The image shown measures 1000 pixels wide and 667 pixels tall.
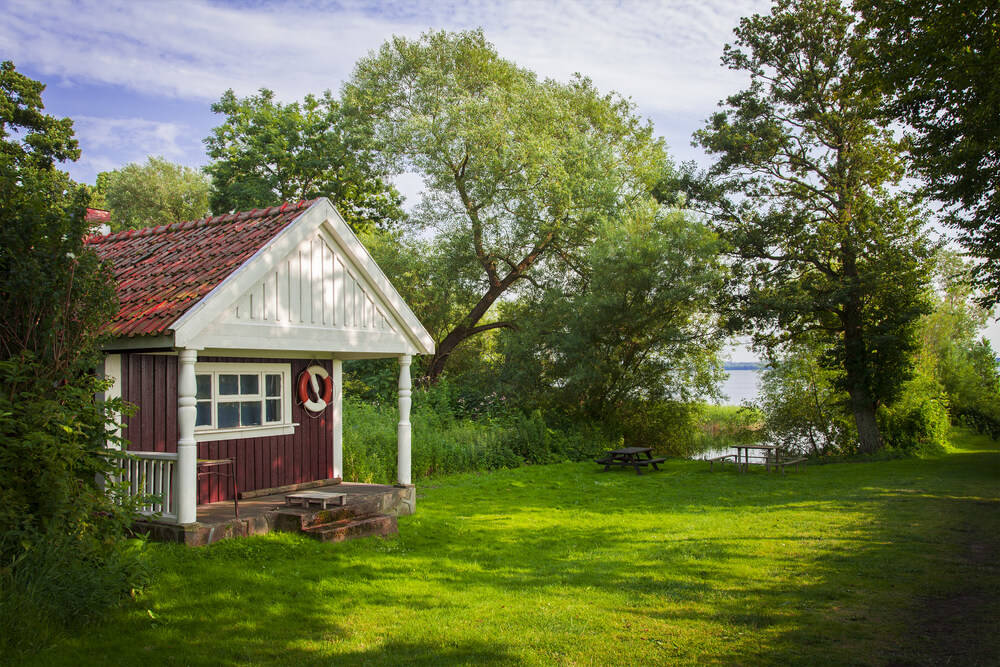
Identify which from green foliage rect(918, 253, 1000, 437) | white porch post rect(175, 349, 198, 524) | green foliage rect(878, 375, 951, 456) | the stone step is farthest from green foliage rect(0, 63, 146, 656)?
green foliage rect(918, 253, 1000, 437)

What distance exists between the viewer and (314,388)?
11383mm

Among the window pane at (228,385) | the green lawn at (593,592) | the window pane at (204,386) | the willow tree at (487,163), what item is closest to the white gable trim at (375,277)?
the window pane at (228,385)

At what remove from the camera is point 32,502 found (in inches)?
226

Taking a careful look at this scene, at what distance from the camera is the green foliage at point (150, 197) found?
122ft

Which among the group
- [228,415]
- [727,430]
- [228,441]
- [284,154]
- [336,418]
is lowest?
[727,430]

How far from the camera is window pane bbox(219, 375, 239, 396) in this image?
10133 mm

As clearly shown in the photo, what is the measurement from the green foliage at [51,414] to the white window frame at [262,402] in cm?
329

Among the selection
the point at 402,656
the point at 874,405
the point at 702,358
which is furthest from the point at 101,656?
the point at 874,405

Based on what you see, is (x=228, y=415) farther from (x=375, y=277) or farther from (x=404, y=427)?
(x=375, y=277)

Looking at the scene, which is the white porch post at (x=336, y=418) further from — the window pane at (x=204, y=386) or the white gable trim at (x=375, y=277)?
the window pane at (x=204, y=386)

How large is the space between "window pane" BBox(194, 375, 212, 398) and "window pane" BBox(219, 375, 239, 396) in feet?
0.61

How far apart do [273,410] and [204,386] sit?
4.27 ft

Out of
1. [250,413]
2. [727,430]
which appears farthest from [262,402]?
[727,430]

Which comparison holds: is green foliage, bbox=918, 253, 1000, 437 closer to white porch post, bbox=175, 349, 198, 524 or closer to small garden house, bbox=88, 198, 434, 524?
small garden house, bbox=88, 198, 434, 524
